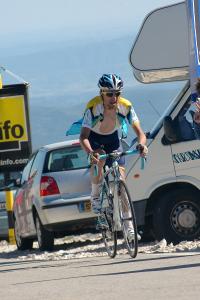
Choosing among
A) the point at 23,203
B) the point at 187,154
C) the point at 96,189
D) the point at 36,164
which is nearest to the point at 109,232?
the point at 96,189

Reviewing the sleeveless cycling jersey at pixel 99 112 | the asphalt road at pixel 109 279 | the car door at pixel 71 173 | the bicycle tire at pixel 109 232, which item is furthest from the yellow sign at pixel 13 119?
the sleeveless cycling jersey at pixel 99 112

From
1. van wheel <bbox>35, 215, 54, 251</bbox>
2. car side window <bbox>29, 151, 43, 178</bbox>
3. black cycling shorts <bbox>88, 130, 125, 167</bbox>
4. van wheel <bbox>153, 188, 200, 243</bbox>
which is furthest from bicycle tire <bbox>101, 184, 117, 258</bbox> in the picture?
car side window <bbox>29, 151, 43, 178</bbox>

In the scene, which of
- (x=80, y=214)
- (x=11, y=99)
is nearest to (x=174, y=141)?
(x=80, y=214)

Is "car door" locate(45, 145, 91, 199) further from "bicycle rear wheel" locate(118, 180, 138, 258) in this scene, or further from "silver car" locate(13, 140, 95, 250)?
"bicycle rear wheel" locate(118, 180, 138, 258)

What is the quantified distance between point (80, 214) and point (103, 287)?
626cm

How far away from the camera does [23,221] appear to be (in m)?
18.9

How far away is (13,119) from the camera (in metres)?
25.3

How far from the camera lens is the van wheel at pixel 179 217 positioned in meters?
16.0

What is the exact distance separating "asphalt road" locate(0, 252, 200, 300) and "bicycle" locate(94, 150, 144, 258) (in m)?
0.22

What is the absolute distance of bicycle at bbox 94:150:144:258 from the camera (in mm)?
13453

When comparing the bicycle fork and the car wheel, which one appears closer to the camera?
the bicycle fork

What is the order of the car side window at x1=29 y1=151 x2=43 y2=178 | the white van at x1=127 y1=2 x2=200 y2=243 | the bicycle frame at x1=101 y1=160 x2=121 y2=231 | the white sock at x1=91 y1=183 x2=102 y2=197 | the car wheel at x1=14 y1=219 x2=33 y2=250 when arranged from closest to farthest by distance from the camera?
the bicycle frame at x1=101 y1=160 x2=121 y2=231 → the white sock at x1=91 y1=183 x2=102 y2=197 → the white van at x1=127 y1=2 x2=200 y2=243 → the car side window at x1=29 y1=151 x2=43 y2=178 → the car wheel at x1=14 y1=219 x2=33 y2=250

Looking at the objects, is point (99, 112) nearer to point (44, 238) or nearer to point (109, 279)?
point (109, 279)

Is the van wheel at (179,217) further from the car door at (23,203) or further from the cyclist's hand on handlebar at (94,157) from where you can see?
the car door at (23,203)
